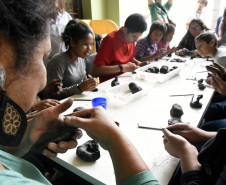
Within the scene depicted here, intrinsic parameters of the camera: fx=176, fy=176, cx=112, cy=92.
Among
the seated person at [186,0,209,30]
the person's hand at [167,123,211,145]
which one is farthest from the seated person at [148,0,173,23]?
the person's hand at [167,123,211,145]

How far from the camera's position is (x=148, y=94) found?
1344mm

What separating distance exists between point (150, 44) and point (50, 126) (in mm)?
2216

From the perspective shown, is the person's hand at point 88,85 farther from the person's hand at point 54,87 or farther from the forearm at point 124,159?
the forearm at point 124,159

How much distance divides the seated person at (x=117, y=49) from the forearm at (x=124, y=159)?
1.29 m

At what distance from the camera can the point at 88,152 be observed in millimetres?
701

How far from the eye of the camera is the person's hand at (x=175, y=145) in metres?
0.71

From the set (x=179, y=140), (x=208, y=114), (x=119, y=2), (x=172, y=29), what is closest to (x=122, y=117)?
(x=179, y=140)

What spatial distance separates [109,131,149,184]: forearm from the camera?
53cm

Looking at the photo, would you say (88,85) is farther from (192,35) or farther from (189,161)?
(192,35)

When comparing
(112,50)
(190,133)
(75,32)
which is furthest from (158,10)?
(190,133)

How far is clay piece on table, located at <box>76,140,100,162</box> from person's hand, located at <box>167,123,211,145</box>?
376mm

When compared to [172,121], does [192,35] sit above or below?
above

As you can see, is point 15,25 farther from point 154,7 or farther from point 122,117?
point 154,7

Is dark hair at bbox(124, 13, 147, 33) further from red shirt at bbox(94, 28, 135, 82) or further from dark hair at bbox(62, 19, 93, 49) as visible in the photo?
dark hair at bbox(62, 19, 93, 49)
